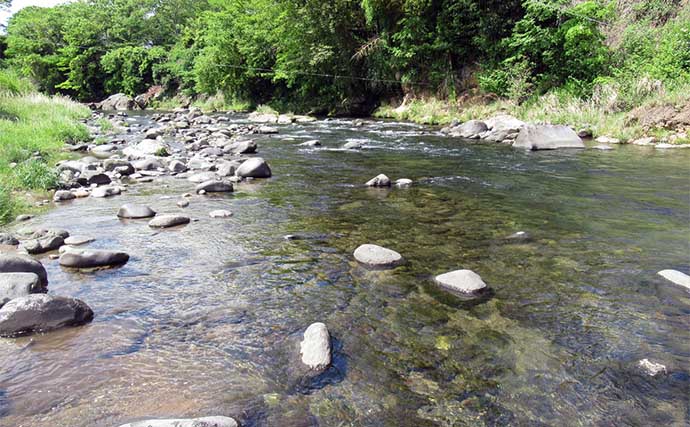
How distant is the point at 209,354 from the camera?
3004 millimetres

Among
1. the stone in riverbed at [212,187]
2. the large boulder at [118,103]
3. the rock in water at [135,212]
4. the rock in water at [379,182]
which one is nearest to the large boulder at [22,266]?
the rock in water at [135,212]

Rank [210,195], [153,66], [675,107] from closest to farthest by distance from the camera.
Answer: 1. [210,195]
2. [675,107]
3. [153,66]

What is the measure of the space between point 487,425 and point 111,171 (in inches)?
379

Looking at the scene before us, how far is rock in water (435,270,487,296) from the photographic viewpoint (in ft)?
12.6

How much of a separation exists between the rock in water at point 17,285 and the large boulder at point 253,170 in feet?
18.7

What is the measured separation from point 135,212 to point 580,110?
14.9m

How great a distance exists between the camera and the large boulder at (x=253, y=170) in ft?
30.3

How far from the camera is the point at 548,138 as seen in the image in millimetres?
12344

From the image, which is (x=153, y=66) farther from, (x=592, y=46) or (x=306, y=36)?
(x=592, y=46)

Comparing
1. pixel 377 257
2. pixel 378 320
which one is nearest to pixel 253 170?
pixel 377 257

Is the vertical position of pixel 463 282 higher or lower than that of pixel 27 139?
lower

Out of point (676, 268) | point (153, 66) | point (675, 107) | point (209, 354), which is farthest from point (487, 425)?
point (153, 66)

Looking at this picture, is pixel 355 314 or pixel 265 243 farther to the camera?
pixel 265 243

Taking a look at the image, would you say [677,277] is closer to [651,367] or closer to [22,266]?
[651,367]
